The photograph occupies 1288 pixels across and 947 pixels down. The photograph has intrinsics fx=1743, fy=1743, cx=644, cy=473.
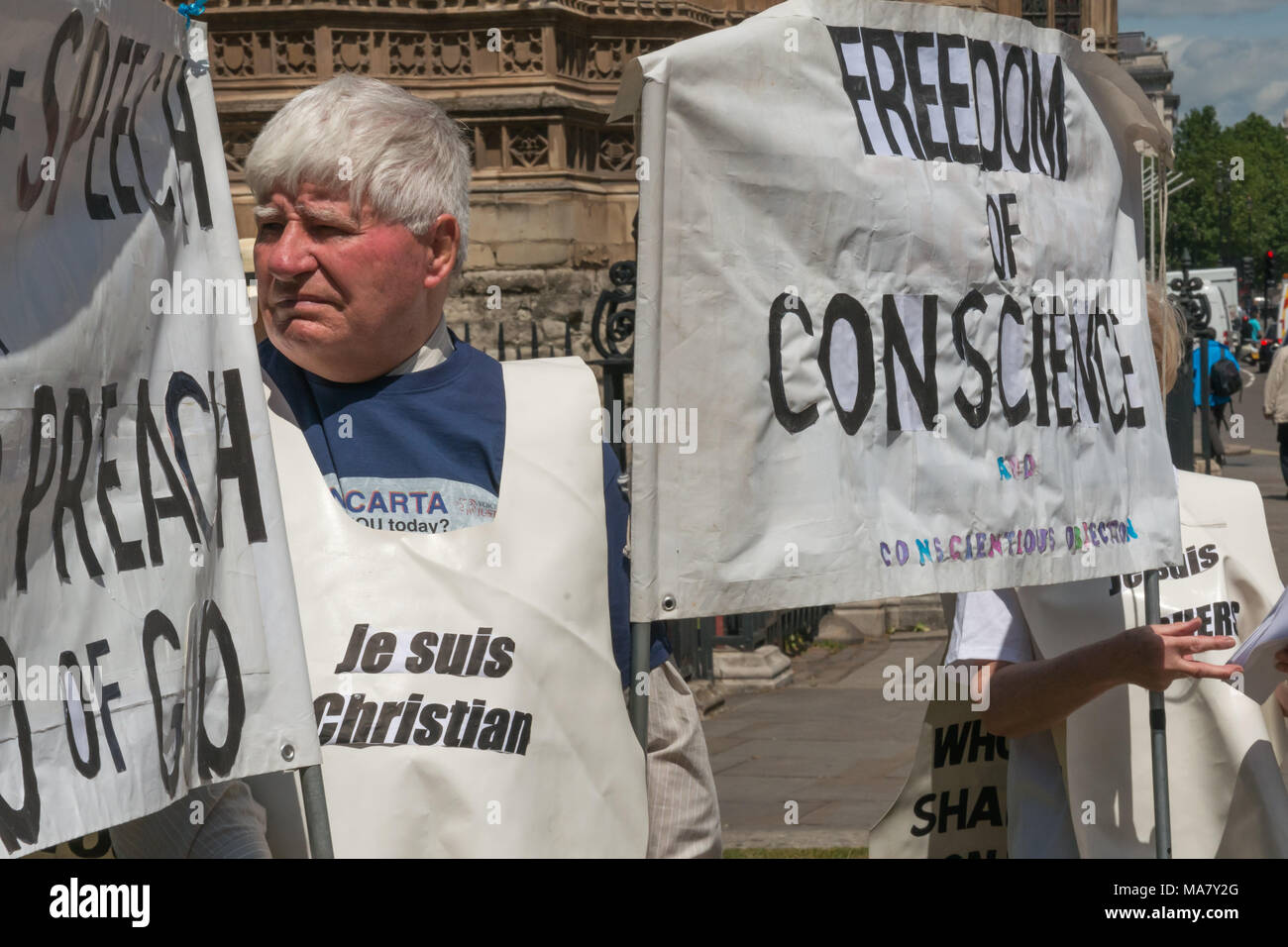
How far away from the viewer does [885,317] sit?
2.74m

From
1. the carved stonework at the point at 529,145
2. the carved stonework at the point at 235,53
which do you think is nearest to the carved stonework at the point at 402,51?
the carved stonework at the point at 529,145

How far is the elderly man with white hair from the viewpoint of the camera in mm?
2355

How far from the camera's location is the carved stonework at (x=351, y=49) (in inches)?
545

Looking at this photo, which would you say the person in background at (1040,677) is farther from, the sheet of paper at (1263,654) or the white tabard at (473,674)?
the white tabard at (473,674)

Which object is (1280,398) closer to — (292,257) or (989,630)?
(989,630)

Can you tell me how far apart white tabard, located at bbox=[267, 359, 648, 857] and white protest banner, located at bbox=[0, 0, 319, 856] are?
0.19m

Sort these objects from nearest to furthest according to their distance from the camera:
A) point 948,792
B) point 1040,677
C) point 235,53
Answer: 1. point 1040,677
2. point 948,792
3. point 235,53

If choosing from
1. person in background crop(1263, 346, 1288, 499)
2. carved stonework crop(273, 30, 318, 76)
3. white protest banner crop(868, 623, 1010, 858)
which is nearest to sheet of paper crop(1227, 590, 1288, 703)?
white protest banner crop(868, 623, 1010, 858)

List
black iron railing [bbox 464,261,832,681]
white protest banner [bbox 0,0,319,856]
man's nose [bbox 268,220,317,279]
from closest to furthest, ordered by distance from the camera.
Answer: white protest banner [bbox 0,0,319,856]
man's nose [bbox 268,220,317,279]
black iron railing [bbox 464,261,832,681]

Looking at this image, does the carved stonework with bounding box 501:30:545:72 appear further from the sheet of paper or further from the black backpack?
the sheet of paper

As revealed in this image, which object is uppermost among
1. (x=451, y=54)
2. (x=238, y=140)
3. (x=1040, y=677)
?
(x=451, y=54)

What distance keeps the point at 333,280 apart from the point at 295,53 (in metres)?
12.1

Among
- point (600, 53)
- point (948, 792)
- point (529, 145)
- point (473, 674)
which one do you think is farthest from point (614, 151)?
point (473, 674)
